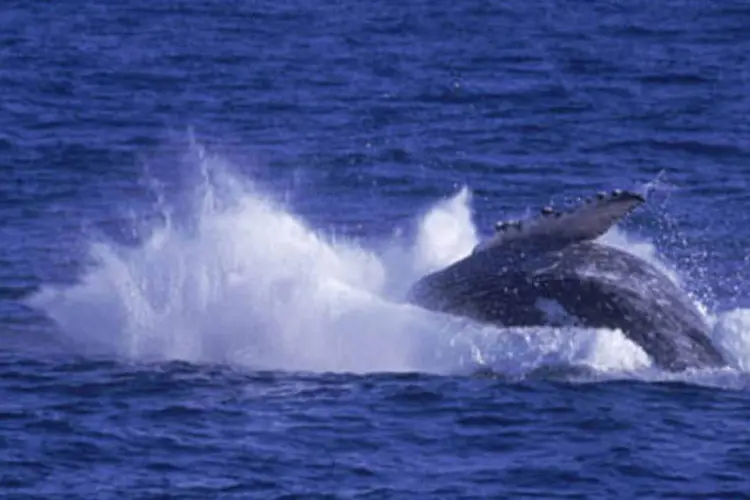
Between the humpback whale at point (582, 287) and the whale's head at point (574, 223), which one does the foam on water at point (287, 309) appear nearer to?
the humpback whale at point (582, 287)

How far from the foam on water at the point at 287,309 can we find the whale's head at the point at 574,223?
95 cm

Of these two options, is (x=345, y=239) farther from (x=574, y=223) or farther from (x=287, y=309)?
(x=574, y=223)

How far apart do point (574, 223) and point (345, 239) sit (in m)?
6.91

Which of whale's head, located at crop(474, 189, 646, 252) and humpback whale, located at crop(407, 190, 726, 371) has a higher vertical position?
whale's head, located at crop(474, 189, 646, 252)

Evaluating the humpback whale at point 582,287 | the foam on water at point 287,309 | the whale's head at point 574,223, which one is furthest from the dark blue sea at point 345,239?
the whale's head at point 574,223

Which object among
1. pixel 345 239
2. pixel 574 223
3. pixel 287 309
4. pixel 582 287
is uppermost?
pixel 345 239

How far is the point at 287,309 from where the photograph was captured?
2591cm

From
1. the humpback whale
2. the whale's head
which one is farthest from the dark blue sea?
the whale's head

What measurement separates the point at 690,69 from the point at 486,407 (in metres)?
21.8

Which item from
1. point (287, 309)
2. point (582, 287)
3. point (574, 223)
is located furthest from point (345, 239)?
point (582, 287)

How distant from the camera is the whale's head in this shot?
2377 cm

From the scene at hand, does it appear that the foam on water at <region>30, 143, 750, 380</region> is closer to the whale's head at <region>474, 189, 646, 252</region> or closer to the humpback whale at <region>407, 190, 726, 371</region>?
the humpback whale at <region>407, 190, 726, 371</region>

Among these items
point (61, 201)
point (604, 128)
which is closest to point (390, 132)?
point (604, 128)

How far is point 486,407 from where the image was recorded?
2281 centimetres
